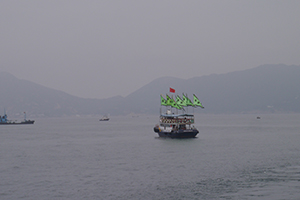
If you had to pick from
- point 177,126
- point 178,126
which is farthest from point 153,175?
point 177,126

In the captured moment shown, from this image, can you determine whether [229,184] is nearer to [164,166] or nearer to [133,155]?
[164,166]

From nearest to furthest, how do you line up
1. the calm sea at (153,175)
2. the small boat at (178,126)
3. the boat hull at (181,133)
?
the calm sea at (153,175) < the boat hull at (181,133) < the small boat at (178,126)

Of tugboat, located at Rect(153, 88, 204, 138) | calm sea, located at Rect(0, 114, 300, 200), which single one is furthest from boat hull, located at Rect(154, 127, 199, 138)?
calm sea, located at Rect(0, 114, 300, 200)

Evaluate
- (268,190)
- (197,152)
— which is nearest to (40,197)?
(268,190)

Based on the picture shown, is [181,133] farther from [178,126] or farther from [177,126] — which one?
[177,126]

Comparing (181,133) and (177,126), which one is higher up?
(177,126)

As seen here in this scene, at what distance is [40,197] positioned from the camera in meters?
41.9

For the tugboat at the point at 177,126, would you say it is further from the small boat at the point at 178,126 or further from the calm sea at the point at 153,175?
the calm sea at the point at 153,175

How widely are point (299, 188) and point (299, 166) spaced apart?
50.5ft

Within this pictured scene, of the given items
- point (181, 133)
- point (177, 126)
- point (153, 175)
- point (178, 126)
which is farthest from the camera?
point (177, 126)

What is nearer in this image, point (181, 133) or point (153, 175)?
point (153, 175)

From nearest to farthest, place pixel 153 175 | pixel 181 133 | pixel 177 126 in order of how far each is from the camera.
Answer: pixel 153 175, pixel 181 133, pixel 177 126

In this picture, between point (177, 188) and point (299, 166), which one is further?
point (299, 166)

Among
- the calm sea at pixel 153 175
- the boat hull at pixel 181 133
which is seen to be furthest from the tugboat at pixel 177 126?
the calm sea at pixel 153 175
